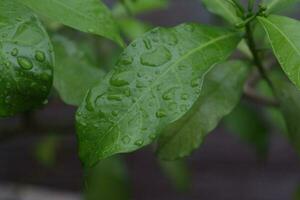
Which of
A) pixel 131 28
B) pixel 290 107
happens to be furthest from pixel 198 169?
pixel 290 107

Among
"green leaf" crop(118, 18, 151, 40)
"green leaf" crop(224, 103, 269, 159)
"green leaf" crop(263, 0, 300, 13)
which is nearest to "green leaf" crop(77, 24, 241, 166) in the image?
"green leaf" crop(263, 0, 300, 13)

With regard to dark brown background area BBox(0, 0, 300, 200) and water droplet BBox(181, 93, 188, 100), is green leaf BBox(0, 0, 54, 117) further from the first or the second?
dark brown background area BBox(0, 0, 300, 200)

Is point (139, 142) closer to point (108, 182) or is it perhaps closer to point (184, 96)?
point (184, 96)

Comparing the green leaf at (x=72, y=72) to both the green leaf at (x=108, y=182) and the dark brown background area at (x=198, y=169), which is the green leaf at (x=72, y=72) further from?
the dark brown background area at (x=198, y=169)

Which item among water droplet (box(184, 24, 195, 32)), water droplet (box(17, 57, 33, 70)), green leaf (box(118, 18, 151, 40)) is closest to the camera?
water droplet (box(17, 57, 33, 70))

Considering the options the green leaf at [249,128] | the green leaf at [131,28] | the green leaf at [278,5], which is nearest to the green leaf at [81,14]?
the green leaf at [278,5]
